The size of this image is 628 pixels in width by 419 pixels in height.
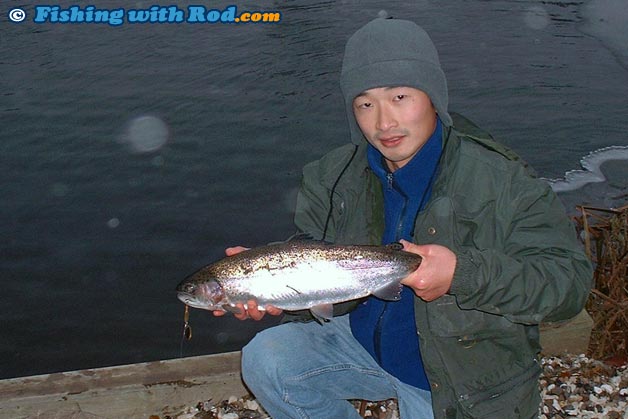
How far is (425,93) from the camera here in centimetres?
378

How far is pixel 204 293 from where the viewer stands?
12.9 feet

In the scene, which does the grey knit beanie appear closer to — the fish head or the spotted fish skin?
the spotted fish skin

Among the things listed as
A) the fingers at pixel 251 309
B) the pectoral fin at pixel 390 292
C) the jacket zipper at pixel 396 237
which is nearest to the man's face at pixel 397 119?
the jacket zipper at pixel 396 237

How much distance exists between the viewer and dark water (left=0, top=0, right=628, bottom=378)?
9008 mm

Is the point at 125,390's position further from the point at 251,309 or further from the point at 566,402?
the point at 566,402

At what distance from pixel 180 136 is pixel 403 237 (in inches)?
→ 379

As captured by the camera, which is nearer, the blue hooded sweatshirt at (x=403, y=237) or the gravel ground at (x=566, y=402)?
the blue hooded sweatshirt at (x=403, y=237)

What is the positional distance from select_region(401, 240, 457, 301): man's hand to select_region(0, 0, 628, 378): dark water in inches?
216

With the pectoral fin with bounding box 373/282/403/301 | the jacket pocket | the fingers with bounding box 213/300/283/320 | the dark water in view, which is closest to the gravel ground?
the jacket pocket

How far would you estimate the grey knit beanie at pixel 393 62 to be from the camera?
368cm

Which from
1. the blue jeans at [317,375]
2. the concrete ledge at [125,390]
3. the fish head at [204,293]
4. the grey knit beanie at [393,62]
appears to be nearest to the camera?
the grey knit beanie at [393,62]

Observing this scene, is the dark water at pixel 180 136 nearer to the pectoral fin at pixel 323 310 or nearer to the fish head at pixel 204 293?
the fish head at pixel 204 293

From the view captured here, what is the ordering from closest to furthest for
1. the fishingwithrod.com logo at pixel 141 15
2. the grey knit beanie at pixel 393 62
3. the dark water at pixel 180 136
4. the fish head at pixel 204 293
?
the grey knit beanie at pixel 393 62
the fish head at pixel 204 293
the dark water at pixel 180 136
the fishingwithrod.com logo at pixel 141 15

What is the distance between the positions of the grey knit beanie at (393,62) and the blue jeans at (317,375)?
4.85 ft
